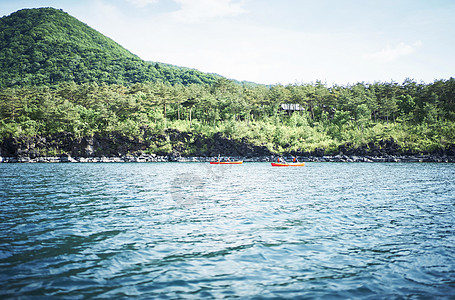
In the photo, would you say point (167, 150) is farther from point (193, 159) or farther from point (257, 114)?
point (257, 114)

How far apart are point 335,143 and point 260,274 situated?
98055mm

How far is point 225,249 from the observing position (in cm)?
1206

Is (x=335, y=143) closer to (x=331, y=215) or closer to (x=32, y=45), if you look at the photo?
(x=331, y=215)

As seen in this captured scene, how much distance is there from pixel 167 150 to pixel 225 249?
9500 cm

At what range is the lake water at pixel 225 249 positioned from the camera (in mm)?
8634

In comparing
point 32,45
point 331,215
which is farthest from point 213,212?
point 32,45

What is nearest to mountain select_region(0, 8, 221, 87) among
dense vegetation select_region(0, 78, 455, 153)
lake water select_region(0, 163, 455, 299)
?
dense vegetation select_region(0, 78, 455, 153)

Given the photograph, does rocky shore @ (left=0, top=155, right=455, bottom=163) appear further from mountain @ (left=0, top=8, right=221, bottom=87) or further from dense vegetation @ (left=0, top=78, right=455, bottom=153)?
mountain @ (left=0, top=8, right=221, bottom=87)

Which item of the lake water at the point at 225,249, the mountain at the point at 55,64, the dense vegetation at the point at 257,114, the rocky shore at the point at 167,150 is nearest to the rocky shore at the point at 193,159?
the rocky shore at the point at 167,150

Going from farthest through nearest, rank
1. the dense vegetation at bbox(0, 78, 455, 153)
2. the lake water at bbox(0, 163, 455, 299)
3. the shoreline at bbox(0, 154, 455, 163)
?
the dense vegetation at bbox(0, 78, 455, 153)
the shoreline at bbox(0, 154, 455, 163)
the lake water at bbox(0, 163, 455, 299)

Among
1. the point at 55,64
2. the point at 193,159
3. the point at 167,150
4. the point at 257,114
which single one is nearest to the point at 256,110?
the point at 257,114

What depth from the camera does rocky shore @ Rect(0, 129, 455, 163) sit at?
92562mm

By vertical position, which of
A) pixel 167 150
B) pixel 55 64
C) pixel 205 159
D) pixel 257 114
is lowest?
pixel 205 159

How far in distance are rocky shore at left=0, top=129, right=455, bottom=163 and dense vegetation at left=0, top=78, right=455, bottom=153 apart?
1860 mm
